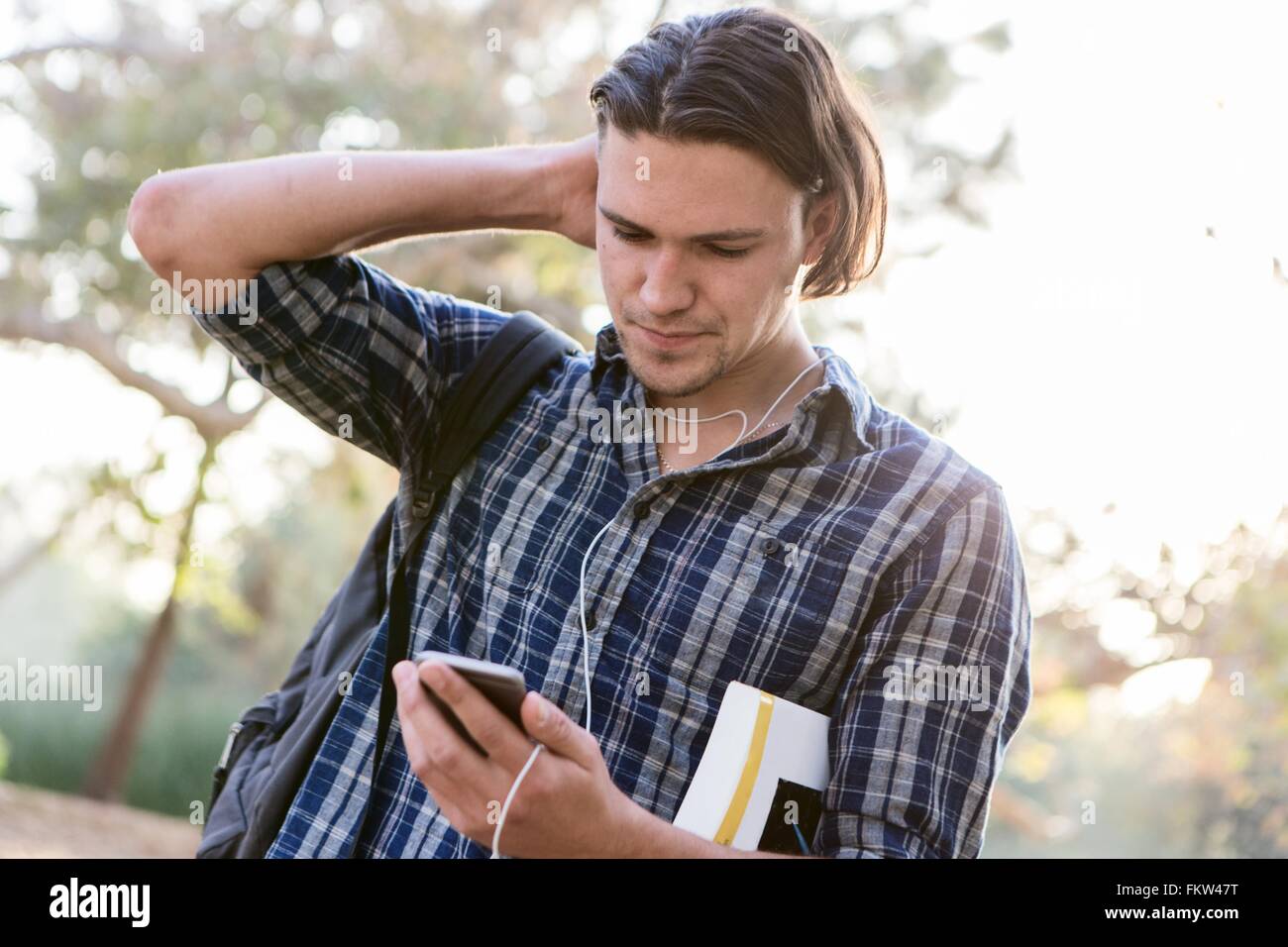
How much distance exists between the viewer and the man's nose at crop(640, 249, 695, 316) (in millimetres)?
2014

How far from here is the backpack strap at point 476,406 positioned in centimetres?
206

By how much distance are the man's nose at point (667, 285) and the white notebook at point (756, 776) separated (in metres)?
0.63

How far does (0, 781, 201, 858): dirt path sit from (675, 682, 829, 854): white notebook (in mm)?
8480

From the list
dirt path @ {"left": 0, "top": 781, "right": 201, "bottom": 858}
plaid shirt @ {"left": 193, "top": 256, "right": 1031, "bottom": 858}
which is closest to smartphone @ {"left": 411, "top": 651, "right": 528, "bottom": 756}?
plaid shirt @ {"left": 193, "top": 256, "right": 1031, "bottom": 858}

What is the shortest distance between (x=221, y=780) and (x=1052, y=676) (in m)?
8.23

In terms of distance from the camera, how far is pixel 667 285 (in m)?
2.02

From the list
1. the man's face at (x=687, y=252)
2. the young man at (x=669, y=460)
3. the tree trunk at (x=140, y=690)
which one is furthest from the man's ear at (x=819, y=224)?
the tree trunk at (x=140, y=690)

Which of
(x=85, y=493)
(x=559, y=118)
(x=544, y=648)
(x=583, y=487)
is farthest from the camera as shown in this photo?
(x=85, y=493)

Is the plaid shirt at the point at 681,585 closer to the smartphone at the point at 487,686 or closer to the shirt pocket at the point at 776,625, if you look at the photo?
the shirt pocket at the point at 776,625

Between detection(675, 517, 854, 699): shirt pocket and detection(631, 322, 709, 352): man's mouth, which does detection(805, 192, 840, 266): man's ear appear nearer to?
detection(631, 322, 709, 352): man's mouth

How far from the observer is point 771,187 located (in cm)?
208

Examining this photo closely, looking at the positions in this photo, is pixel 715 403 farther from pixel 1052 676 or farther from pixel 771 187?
pixel 1052 676

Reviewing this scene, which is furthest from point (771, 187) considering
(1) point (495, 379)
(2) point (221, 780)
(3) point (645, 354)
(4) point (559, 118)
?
(4) point (559, 118)

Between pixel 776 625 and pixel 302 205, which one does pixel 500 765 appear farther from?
pixel 302 205
